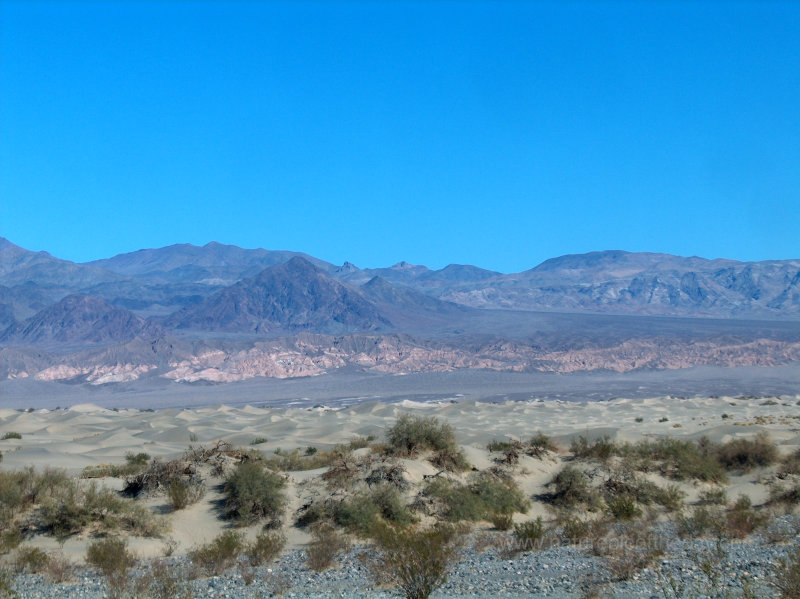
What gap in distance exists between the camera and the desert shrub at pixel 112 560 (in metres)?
→ 9.73

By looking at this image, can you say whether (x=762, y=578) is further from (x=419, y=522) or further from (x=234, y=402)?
(x=234, y=402)

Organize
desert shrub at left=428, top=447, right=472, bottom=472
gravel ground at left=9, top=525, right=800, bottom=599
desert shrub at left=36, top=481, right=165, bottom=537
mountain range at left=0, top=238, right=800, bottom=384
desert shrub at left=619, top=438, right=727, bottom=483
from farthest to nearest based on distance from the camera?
1. mountain range at left=0, top=238, right=800, bottom=384
2. desert shrub at left=619, top=438, right=727, bottom=483
3. desert shrub at left=428, top=447, right=472, bottom=472
4. desert shrub at left=36, top=481, right=165, bottom=537
5. gravel ground at left=9, top=525, right=800, bottom=599

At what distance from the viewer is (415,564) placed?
8812mm

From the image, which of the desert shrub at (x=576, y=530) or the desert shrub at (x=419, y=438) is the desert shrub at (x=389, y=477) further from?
the desert shrub at (x=576, y=530)

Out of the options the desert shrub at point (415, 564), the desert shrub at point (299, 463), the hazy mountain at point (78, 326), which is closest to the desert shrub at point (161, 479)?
A: the desert shrub at point (299, 463)

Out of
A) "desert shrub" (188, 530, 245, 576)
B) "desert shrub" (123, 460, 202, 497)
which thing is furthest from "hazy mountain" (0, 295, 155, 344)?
"desert shrub" (188, 530, 245, 576)

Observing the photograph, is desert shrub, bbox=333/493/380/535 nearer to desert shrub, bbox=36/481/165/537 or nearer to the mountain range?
desert shrub, bbox=36/481/165/537

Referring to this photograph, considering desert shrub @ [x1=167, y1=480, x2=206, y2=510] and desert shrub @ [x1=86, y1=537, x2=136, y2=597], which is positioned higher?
desert shrub @ [x1=167, y1=480, x2=206, y2=510]

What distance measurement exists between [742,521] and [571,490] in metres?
3.65

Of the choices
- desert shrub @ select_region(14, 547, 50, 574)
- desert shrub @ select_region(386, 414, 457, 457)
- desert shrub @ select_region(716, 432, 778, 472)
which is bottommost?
desert shrub @ select_region(14, 547, 50, 574)

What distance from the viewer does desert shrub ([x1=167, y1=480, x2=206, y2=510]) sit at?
13.9 m

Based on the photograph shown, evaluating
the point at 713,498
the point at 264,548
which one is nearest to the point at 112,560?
the point at 264,548

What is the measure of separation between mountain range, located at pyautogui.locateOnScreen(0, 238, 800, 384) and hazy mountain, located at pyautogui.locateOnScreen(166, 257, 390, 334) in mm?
366

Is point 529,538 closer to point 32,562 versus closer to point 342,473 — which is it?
point 342,473
